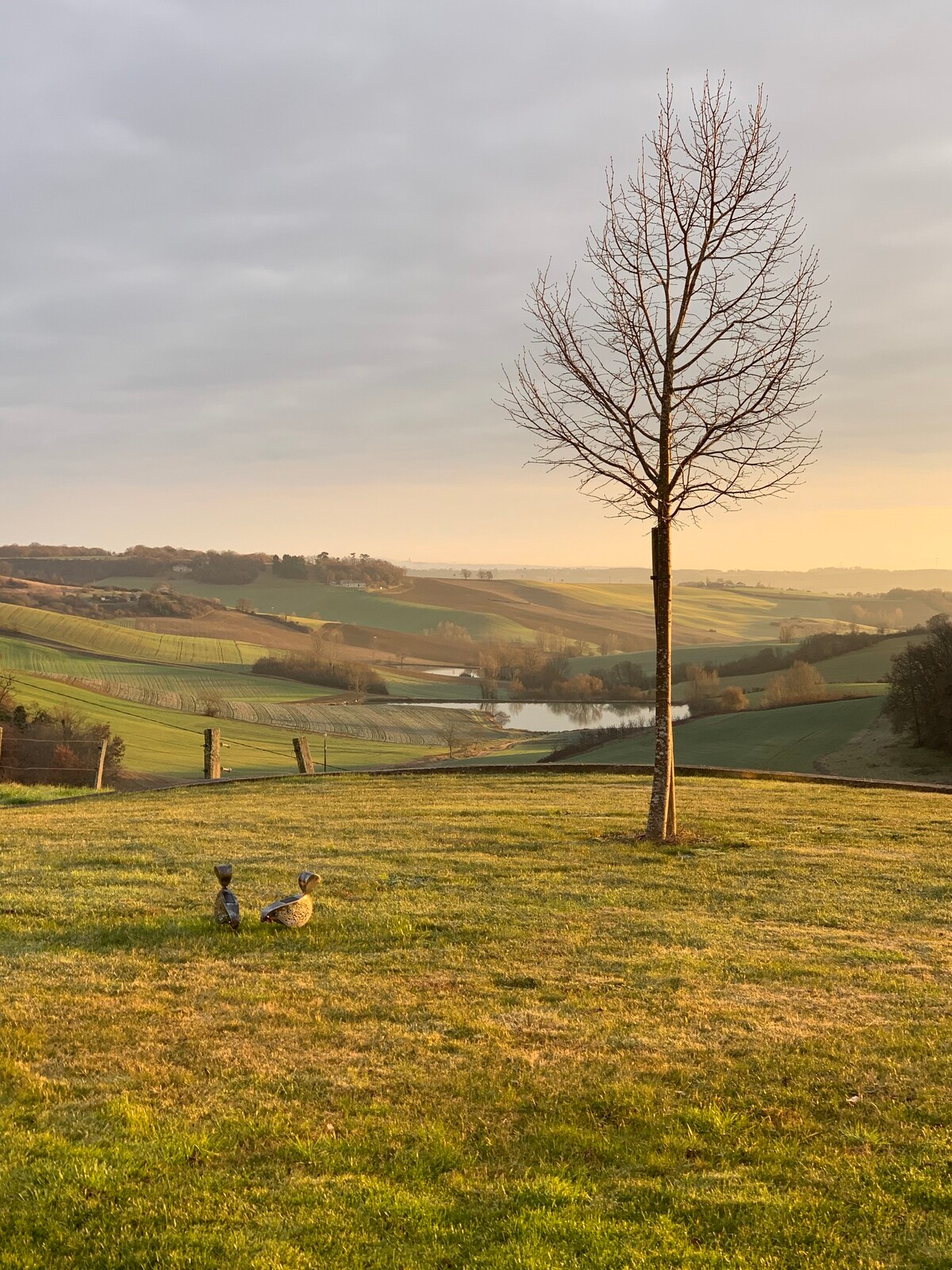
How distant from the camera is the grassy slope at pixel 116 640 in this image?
370ft

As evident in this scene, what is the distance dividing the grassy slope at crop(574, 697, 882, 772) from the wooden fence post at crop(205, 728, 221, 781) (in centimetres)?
3389

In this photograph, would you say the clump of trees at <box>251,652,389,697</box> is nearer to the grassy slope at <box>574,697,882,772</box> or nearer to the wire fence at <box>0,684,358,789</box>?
the wire fence at <box>0,684,358,789</box>

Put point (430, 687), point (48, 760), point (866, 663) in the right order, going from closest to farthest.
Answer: point (48, 760), point (866, 663), point (430, 687)

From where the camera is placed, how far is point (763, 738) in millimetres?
68125

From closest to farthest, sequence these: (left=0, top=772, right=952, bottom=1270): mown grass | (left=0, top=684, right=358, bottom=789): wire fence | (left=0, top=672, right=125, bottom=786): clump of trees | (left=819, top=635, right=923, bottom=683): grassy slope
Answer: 1. (left=0, top=772, right=952, bottom=1270): mown grass
2. (left=0, top=684, right=358, bottom=789): wire fence
3. (left=0, top=672, right=125, bottom=786): clump of trees
4. (left=819, top=635, right=923, bottom=683): grassy slope

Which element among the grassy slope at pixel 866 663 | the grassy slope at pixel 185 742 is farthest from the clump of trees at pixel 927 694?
the grassy slope at pixel 866 663

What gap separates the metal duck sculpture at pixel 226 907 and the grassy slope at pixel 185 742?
51.7 meters

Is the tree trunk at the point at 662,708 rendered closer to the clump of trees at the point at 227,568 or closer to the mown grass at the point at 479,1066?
the mown grass at the point at 479,1066

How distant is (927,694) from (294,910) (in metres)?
52.8

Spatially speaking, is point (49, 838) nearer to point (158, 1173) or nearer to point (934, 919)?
point (158, 1173)

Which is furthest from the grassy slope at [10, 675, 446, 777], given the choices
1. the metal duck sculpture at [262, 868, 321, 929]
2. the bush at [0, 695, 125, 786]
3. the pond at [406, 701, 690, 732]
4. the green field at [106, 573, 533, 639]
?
the green field at [106, 573, 533, 639]

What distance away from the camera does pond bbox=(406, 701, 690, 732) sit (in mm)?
100438

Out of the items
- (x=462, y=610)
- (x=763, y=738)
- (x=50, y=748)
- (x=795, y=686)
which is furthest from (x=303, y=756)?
(x=462, y=610)

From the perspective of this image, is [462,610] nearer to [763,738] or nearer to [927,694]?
[763,738]
